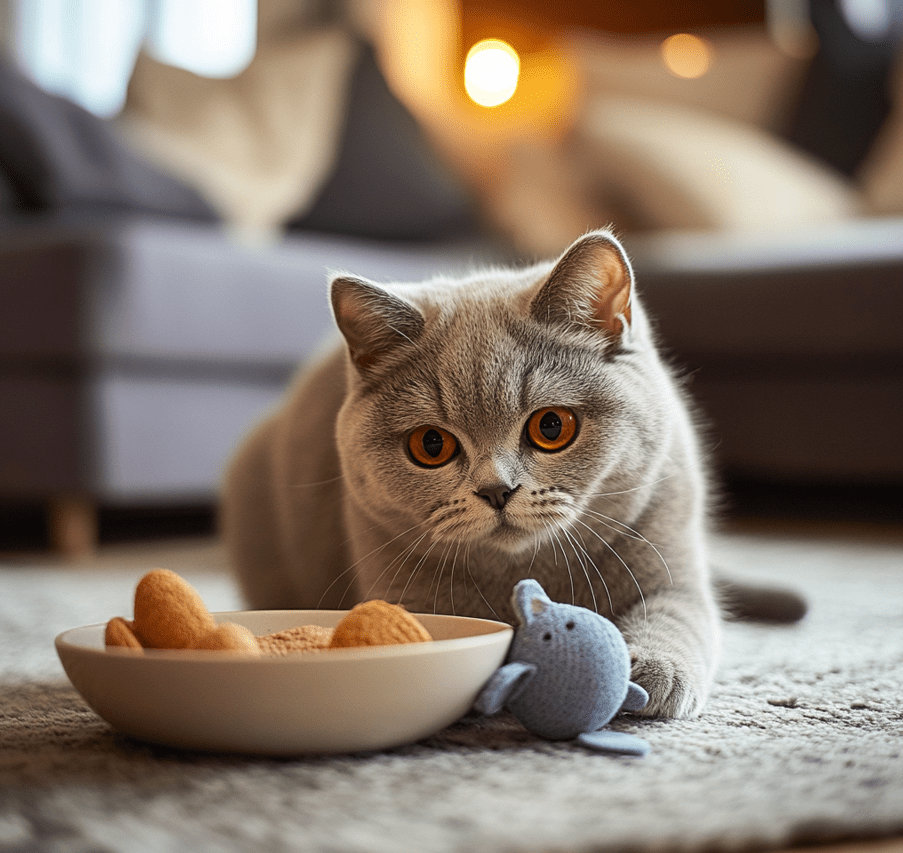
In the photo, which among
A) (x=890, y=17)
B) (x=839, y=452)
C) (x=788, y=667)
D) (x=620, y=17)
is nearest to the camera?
(x=788, y=667)

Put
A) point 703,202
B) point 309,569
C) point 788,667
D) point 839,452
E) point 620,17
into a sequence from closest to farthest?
1. point 788,667
2. point 309,569
3. point 839,452
4. point 703,202
5. point 620,17

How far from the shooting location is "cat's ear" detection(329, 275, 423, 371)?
1070 mm

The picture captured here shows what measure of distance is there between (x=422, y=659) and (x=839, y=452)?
1957 millimetres

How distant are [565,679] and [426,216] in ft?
9.98

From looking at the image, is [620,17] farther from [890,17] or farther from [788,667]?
[788,667]

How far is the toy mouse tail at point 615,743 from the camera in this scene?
2.73 ft

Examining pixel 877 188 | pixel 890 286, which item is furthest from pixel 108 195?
pixel 877 188

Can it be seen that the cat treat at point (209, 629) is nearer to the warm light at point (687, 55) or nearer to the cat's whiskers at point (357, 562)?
the cat's whiskers at point (357, 562)

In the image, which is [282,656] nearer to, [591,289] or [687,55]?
[591,289]

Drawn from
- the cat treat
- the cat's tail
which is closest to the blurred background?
the cat's tail

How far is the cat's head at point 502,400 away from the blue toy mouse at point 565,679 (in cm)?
11

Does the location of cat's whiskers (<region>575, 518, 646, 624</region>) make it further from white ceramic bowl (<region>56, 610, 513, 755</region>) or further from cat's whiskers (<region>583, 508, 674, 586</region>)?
white ceramic bowl (<region>56, 610, 513, 755</region>)

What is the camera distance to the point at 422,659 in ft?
2.54

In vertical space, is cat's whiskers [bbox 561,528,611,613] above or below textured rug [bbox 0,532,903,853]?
above
